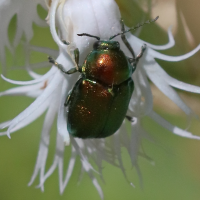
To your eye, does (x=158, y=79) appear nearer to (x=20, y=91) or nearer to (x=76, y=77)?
(x=76, y=77)

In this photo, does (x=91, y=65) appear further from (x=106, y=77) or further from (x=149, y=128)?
(x=149, y=128)

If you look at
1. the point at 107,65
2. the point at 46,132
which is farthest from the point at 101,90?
the point at 46,132

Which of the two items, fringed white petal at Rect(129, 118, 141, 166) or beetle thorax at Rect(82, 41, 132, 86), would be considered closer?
beetle thorax at Rect(82, 41, 132, 86)

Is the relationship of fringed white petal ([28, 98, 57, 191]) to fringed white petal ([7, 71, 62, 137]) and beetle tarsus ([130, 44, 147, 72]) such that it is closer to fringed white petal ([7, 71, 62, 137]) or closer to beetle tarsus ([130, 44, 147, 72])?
fringed white petal ([7, 71, 62, 137])

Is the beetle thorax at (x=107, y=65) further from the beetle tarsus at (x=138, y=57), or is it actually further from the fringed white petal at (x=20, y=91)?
the fringed white petal at (x=20, y=91)

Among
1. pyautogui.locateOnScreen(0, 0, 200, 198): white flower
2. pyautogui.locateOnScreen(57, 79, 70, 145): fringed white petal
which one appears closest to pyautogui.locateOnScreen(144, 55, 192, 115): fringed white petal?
pyautogui.locateOnScreen(0, 0, 200, 198): white flower

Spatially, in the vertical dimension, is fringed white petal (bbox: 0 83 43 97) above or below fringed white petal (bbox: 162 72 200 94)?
above
